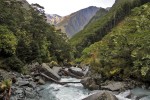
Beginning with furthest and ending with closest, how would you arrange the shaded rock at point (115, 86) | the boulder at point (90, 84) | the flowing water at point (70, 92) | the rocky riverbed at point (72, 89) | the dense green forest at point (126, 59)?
the boulder at point (90, 84) < the dense green forest at point (126, 59) < the shaded rock at point (115, 86) < the flowing water at point (70, 92) < the rocky riverbed at point (72, 89)

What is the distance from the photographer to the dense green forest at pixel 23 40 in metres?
51.2

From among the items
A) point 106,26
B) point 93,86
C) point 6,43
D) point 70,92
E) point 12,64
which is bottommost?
point 70,92

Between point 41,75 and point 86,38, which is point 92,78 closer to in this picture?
point 41,75

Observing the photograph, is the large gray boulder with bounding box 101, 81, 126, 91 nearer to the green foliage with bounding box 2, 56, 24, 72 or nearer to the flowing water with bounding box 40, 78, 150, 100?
the flowing water with bounding box 40, 78, 150, 100

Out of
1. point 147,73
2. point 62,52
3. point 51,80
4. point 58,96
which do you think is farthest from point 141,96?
point 62,52

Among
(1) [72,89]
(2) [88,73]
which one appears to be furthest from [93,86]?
(2) [88,73]

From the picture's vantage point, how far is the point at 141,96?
33.6 metres

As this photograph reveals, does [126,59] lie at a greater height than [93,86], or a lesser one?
greater

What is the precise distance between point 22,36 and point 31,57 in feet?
19.4

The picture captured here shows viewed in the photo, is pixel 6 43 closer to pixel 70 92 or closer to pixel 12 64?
pixel 12 64

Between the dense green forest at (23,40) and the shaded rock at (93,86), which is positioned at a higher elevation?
the dense green forest at (23,40)

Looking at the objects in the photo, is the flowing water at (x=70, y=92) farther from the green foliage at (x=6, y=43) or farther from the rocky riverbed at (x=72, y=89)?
the green foliage at (x=6, y=43)

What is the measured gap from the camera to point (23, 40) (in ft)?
200

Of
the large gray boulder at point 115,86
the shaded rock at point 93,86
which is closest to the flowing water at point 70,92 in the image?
the shaded rock at point 93,86
